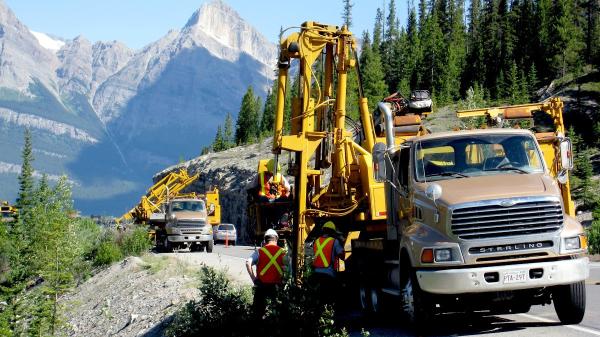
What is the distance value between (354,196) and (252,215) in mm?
6811

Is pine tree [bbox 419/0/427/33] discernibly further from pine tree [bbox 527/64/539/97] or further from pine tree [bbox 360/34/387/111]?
pine tree [bbox 527/64/539/97]

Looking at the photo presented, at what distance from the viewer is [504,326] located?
10938mm

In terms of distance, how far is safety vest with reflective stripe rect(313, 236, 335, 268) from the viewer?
1263 centimetres

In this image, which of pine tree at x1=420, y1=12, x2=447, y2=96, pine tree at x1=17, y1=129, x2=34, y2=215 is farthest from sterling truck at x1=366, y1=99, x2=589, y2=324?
pine tree at x1=420, y1=12, x2=447, y2=96

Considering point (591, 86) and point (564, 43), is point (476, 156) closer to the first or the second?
point (591, 86)

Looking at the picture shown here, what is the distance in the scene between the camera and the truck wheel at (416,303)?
10.0 m

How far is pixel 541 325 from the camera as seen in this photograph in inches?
427

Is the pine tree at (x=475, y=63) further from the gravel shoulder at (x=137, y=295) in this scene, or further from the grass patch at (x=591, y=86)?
the gravel shoulder at (x=137, y=295)

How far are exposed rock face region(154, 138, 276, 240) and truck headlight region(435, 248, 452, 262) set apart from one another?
58.1 m

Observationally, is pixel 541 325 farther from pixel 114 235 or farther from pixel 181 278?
pixel 114 235

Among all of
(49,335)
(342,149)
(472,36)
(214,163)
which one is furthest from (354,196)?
(472,36)

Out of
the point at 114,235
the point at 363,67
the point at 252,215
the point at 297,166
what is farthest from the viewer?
the point at 363,67

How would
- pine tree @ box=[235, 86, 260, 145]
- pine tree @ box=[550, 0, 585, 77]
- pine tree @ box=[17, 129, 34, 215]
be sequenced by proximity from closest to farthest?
pine tree @ box=[550, 0, 585, 77] → pine tree @ box=[17, 129, 34, 215] → pine tree @ box=[235, 86, 260, 145]

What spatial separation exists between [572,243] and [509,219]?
2.83 ft
